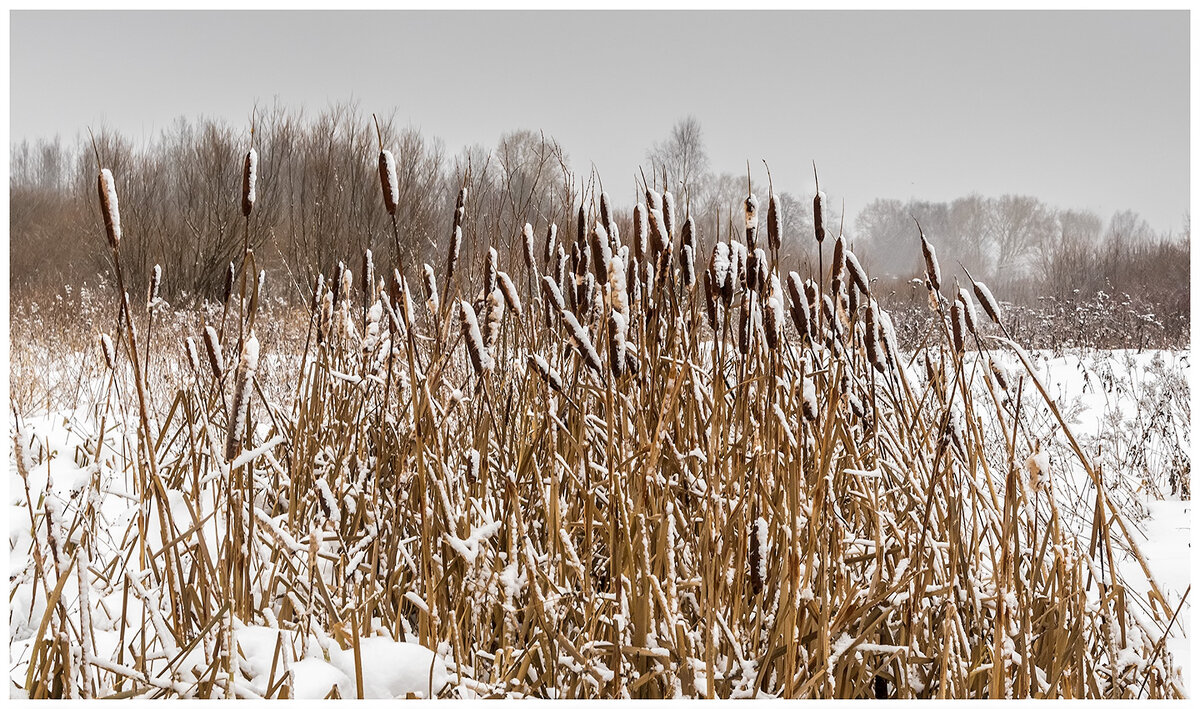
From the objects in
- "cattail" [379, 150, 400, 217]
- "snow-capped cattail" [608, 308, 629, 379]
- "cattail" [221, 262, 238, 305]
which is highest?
"cattail" [379, 150, 400, 217]

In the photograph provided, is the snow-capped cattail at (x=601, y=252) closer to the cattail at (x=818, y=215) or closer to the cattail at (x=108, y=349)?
the cattail at (x=818, y=215)

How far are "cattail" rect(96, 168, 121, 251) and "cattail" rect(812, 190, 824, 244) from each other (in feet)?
2.87

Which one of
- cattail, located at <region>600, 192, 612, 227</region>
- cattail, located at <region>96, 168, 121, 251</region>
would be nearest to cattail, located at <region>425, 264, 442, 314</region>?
cattail, located at <region>600, 192, 612, 227</region>

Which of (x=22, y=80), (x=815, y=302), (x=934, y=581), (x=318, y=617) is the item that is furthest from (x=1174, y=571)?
(x=22, y=80)

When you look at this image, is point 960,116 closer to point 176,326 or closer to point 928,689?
point 928,689

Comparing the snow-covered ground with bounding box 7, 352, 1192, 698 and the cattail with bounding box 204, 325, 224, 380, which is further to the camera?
the snow-covered ground with bounding box 7, 352, 1192, 698

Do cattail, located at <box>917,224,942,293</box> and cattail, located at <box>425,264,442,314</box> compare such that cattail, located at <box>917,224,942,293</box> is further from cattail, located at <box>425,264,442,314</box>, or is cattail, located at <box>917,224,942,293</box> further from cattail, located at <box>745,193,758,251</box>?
cattail, located at <box>425,264,442,314</box>

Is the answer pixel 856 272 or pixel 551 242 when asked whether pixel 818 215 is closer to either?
pixel 856 272

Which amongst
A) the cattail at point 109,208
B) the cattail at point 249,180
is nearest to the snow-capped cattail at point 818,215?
the cattail at point 249,180

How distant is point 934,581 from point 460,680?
2.28 feet

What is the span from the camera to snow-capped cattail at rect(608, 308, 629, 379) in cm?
94

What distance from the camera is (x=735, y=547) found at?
1098 millimetres

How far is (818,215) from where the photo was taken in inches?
45.1

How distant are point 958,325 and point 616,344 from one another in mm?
442
